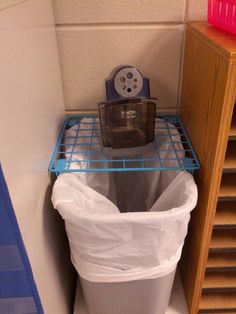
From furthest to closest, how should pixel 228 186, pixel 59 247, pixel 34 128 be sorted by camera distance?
pixel 59 247 → pixel 228 186 → pixel 34 128

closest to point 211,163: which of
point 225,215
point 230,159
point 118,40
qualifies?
point 230,159

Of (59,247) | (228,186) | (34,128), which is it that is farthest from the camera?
(59,247)

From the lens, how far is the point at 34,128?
55cm

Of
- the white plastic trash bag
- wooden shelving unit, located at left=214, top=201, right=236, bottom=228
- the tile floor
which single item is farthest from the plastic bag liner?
the tile floor

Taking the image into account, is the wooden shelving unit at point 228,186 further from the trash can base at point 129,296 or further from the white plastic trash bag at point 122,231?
the trash can base at point 129,296

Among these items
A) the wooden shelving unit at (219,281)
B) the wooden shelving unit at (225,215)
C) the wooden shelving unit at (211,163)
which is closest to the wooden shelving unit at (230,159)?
the wooden shelving unit at (211,163)

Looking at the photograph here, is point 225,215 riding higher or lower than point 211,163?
lower

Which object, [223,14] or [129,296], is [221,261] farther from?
[223,14]

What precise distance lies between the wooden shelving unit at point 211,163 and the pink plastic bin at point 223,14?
0.02m

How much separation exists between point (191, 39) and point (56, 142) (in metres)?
0.46

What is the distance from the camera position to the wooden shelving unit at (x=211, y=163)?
53cm

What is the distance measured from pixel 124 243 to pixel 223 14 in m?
0.56

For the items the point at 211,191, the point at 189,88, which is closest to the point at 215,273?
the point at 211,191

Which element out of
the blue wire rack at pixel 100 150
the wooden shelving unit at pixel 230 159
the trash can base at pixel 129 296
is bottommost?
the trash can base at pixel 129 296
